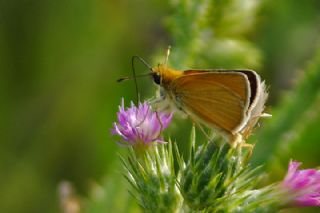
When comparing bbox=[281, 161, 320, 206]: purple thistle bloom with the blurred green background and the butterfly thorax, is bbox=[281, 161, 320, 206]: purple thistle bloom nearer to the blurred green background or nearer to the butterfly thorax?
the butterfly thorax

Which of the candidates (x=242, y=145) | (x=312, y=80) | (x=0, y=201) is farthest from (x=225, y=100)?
(x=0, y=201)

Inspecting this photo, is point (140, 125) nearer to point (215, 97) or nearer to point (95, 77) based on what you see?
point (215, 97)

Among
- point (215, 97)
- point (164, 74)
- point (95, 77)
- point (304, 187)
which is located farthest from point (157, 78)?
point (95, 77)

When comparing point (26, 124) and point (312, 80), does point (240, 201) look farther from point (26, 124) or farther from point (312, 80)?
point (26, 124)

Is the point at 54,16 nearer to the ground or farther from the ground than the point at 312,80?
farther from the ground

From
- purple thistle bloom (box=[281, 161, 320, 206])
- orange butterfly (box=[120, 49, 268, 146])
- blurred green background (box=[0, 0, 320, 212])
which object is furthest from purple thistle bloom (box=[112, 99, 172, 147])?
blurred green background (box=[0, 0, 320, 212])

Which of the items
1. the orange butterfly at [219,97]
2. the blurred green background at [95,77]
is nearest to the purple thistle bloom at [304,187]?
the orange butterfly at [219,97]
